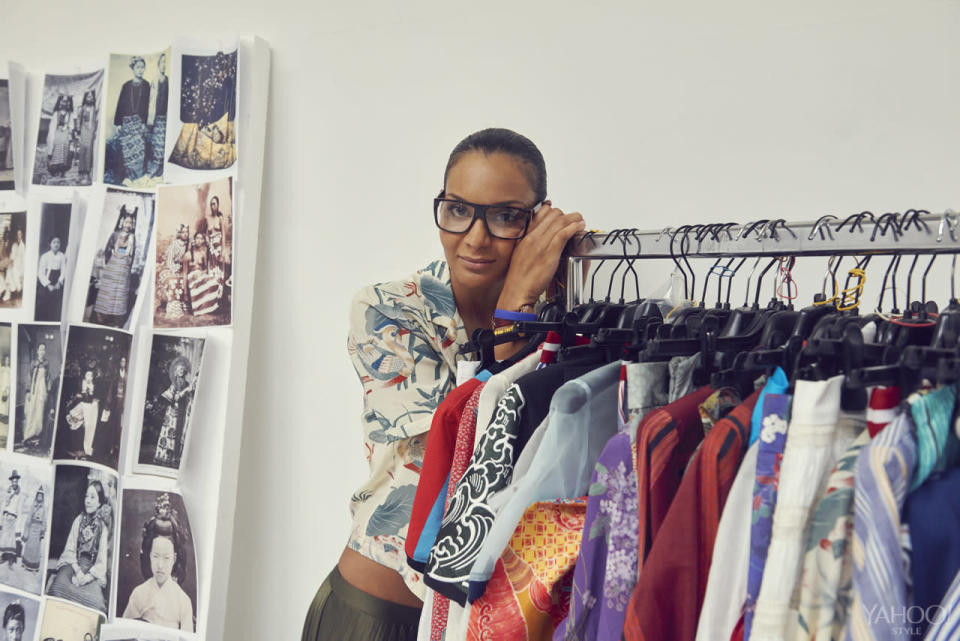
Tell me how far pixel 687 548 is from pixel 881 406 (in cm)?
19

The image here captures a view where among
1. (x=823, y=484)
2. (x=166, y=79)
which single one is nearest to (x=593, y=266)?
(x=823, y=484)

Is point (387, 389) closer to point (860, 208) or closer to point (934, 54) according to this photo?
point (860, 208)

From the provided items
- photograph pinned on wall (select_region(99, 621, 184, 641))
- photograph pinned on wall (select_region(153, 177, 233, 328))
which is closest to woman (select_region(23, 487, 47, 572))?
photograph pinned on wall (select_region(99, 621, 184, 641))

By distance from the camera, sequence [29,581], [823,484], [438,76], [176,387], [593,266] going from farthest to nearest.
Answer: [29,581], [176,387], [438,76], [593,266], [823,484]

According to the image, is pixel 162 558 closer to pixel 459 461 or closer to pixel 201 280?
pixel 201 280

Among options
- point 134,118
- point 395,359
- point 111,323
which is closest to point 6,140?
point 134,118

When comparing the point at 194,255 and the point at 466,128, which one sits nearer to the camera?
the point at 466,128

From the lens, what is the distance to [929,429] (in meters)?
0.56

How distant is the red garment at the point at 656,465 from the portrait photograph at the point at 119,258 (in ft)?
5.39

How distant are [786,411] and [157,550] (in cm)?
172

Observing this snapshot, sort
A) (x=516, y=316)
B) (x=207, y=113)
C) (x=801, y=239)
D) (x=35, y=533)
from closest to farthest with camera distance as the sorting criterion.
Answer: (x=801, y=239)
(x=516, y=316)
(x=207, y=113)
(x=35, y=533)

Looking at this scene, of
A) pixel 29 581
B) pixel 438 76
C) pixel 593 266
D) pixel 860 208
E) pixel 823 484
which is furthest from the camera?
pixel 29 581

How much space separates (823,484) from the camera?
0.60m

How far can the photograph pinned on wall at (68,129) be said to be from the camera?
6.70 feet
